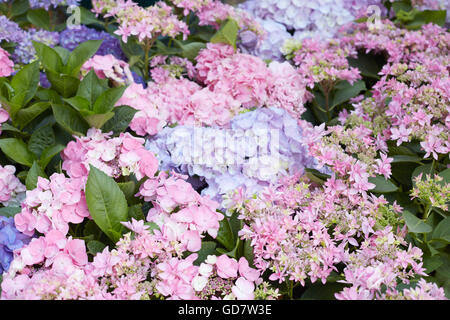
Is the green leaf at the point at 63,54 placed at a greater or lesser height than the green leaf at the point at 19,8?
greater

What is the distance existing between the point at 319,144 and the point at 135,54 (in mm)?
909

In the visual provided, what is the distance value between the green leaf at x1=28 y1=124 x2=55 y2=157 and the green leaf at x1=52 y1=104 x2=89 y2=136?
5 cm

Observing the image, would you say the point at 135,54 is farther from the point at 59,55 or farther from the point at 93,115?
the point at 93,115

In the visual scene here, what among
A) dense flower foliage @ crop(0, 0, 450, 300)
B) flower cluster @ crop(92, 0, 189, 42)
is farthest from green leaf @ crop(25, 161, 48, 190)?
flower cluster @ crop(92, 0, 189, 42)

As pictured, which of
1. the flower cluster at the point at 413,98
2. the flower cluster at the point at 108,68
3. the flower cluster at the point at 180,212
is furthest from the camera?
the flower cluster at the point at 108,68

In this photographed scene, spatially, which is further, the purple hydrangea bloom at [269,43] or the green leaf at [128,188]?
the purple hydrangea bloom at [269,43]

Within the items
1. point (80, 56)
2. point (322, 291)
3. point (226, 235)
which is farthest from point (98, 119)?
point (322, 291)

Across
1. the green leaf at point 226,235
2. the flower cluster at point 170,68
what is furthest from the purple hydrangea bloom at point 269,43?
the green leaf at point 226,235

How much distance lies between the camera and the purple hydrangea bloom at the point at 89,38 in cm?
172

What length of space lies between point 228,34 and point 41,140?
2.44 feet

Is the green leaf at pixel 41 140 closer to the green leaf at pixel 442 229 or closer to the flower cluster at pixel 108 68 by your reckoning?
the flower cluster at pixel 108 68

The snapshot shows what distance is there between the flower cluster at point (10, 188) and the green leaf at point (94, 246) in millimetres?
364
